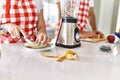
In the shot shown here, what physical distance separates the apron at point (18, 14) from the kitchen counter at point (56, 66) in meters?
0.22

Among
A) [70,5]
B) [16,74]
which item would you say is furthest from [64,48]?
[70,5]

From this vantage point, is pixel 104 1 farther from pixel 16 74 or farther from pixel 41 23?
pixel 16 74

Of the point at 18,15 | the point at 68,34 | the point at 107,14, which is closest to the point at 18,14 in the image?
the point at 18,15

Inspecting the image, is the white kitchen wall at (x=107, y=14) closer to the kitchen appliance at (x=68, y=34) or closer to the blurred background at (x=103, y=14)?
the blurred background at (x=103, y=14)

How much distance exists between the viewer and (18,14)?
4.35 feet

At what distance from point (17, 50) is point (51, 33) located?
1.27 m

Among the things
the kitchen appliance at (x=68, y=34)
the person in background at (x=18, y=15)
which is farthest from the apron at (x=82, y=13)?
the kitchen appliance at (x=68, y=34)

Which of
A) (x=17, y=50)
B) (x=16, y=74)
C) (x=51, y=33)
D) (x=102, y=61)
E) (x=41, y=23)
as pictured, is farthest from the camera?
(x=51, y=33)

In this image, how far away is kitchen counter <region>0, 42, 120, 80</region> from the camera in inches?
29.4

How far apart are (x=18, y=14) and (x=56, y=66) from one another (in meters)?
0.60

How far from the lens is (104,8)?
2398 mm

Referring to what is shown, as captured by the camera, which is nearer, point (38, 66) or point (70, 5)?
point (38, 66)

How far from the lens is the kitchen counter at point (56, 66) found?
75cm

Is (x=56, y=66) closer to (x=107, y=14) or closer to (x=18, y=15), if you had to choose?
(x=18, y=15)
